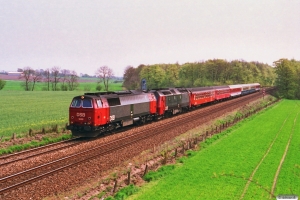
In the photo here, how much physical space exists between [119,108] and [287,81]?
7569cm

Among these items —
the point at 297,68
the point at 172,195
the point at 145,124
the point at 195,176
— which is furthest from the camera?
the point at 297,68

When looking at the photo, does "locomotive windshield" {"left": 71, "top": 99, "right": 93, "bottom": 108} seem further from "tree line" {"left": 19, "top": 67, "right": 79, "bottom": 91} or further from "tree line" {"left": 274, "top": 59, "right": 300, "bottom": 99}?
"tree line" {"left": 19, "top": 67, "right": 79, "bottom": 91}

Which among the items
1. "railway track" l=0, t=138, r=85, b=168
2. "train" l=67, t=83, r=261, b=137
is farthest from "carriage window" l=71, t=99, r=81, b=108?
"railway track" l=0, t=138, r=85, b=168

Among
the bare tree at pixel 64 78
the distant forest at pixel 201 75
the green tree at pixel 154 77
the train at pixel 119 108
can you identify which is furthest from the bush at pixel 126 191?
the bare tree at pixel 64 78

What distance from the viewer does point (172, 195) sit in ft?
48.6

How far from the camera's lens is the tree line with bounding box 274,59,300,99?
89994mm

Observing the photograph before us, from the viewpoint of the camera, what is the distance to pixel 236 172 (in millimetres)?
18484

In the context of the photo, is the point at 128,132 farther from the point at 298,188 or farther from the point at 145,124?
the point at 298,188

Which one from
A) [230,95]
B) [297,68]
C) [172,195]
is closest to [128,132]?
[172,195]

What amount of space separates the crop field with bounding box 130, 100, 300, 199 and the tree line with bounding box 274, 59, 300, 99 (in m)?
66.6

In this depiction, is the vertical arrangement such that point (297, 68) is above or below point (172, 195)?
above

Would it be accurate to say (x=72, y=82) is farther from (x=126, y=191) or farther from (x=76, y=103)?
(x=126, y=191)

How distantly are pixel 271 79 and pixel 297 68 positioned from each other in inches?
2542

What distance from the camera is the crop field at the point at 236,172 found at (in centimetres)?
1525
